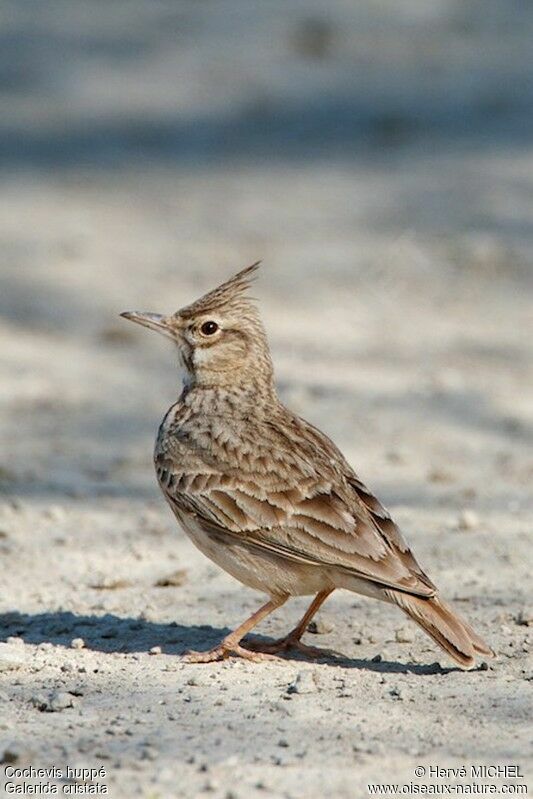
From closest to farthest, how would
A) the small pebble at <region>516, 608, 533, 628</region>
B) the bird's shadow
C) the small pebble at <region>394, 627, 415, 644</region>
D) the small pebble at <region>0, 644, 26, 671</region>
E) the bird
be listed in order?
1. the bird
2. the small pebble at <region>0, 644, 26, 671</region>
3. the bird's shadow
4. the small pebble at <region>394, 627, 415, 644</region>
5. the small pebble at <region>516, 608, 533, 628</region>

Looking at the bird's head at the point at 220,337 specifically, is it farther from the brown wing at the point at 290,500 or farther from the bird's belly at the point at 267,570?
the bird's belly at the point at 267,570

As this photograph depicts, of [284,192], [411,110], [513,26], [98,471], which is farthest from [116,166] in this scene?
[98,471]

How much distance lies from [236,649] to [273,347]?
19.0 ft

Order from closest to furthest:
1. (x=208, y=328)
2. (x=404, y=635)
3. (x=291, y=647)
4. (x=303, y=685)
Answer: (x=303, y=685)
(x=291, y=647)
(x=404, y=635)
(x=208, y=328)

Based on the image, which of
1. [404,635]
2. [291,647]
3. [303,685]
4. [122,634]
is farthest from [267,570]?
[122,634]

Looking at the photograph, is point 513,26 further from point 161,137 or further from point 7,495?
point 7,495

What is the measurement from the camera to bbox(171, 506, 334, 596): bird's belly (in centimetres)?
608

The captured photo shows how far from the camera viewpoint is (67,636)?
21.7ft

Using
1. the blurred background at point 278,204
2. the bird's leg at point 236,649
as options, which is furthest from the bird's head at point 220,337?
the blurred background at point 278,204

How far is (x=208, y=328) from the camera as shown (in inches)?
278

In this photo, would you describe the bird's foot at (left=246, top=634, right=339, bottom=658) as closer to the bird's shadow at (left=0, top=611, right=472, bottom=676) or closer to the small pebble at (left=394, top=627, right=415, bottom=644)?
the bird's shadow at (left=0, top=611, right=472, bottom=676)

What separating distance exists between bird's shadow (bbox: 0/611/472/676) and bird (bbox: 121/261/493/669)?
135 mm

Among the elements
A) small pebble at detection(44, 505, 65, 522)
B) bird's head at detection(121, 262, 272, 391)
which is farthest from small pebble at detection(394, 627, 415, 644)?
small pebble at detection(44, 505, 65, 522)

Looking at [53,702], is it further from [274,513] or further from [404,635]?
[404,635]
